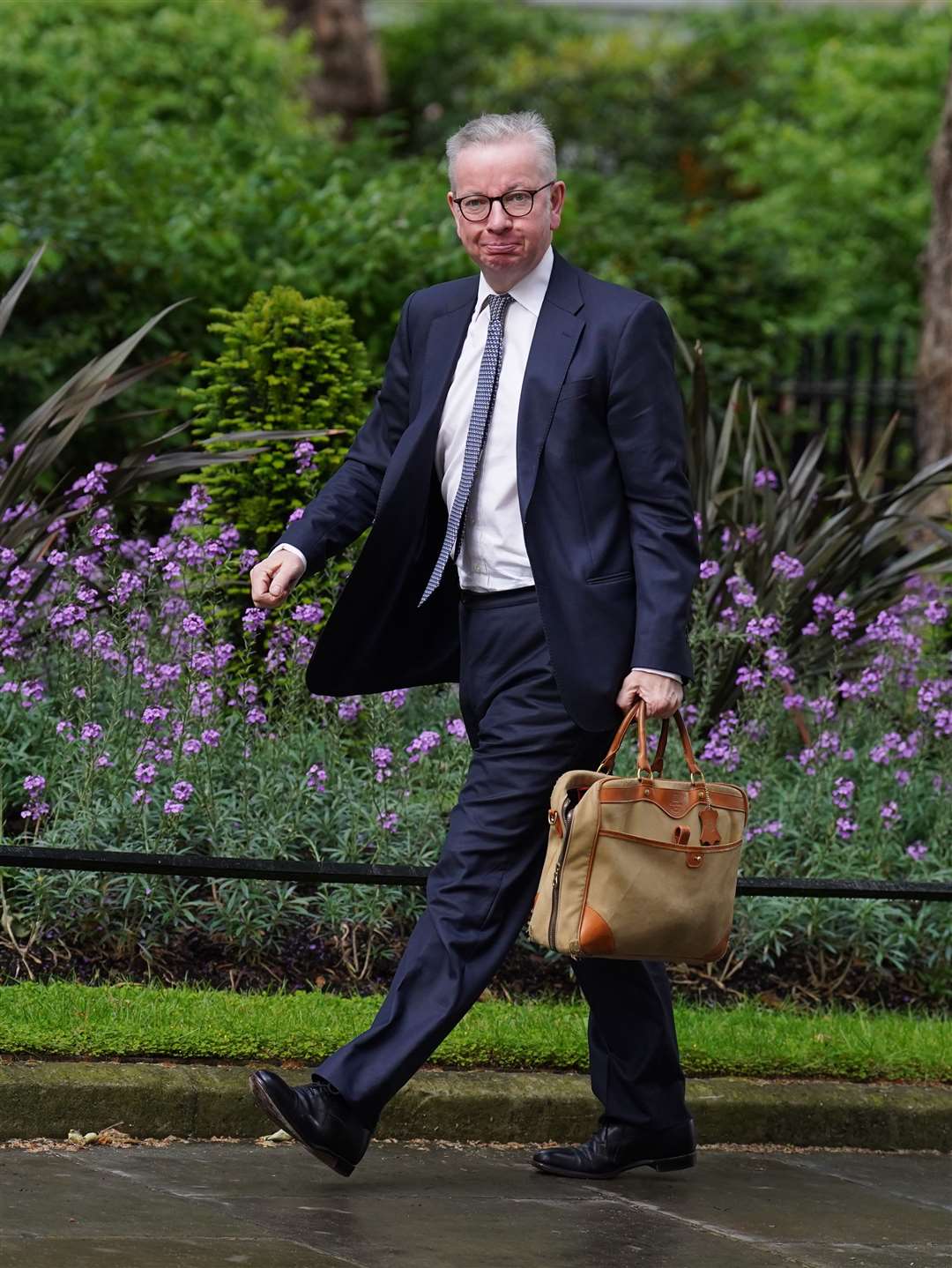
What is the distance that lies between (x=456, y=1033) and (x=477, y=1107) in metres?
0.27

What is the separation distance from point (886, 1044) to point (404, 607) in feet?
5.77

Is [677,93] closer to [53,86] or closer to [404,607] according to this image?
[53,86]

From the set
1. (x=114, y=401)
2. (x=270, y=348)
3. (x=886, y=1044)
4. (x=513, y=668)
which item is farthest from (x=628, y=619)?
(x=114, y=401)

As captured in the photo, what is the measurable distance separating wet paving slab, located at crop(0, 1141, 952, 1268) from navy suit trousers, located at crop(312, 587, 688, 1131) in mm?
212

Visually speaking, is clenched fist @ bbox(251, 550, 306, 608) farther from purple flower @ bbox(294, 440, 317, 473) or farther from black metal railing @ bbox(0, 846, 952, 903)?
purple flower @ bbox(294, 440, 317, 473)

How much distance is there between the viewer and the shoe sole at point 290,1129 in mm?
3721

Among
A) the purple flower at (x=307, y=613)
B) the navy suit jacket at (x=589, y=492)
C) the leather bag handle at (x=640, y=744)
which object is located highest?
the navy suit jacket at (x=589, y=492)

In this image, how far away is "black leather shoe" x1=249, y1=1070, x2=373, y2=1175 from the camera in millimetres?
3725

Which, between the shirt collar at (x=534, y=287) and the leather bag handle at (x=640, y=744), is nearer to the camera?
the leather bag handle at (x=640, y=744)

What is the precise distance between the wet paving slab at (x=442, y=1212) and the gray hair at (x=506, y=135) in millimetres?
1999

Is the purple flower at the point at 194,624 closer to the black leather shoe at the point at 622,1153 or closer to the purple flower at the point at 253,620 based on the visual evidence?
the purple flower at the point at 253,620

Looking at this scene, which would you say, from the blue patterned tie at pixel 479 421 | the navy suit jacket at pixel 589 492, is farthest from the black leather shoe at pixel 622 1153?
the blue patterned tie at pixel 479 421

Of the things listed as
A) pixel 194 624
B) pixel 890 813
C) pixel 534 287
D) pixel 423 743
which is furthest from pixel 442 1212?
pixel 890 813

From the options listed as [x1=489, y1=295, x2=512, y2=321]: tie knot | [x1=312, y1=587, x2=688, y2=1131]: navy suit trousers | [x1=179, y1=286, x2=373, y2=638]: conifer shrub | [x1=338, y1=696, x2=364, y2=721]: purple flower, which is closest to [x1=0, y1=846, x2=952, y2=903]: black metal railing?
[x1=312, y1=587, x2=688, y2=1131]: navy suit trousers
